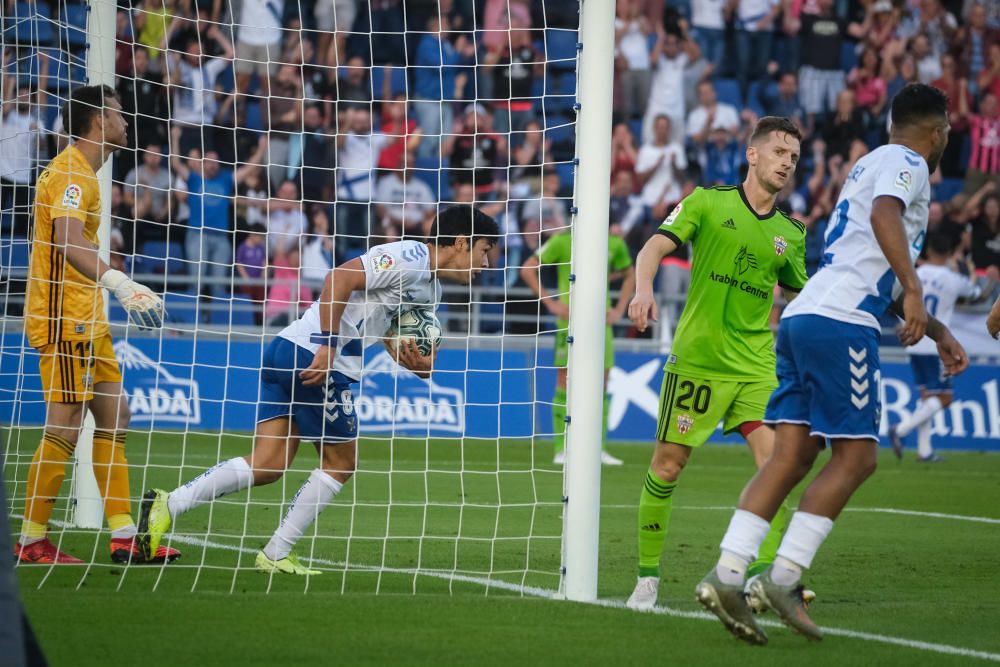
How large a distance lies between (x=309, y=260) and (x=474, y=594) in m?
12.5

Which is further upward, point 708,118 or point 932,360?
point 708,118

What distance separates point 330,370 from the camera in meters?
6.83

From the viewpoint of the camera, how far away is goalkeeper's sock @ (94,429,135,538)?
285 inches

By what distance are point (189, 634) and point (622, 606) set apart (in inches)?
78.8

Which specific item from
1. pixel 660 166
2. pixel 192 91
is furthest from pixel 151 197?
pixel 660 166

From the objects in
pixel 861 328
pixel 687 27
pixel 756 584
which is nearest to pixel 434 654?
pixel 756 584

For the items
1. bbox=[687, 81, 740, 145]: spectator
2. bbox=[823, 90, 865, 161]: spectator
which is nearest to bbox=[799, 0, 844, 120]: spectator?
bbox=[823, 90, 865, 161]: spectator

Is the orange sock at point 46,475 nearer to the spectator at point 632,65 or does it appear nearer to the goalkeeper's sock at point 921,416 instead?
the goalkeeper's sock at point 921,416

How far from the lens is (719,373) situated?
21.8ft

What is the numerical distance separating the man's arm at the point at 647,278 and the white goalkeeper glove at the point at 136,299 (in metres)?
2.20

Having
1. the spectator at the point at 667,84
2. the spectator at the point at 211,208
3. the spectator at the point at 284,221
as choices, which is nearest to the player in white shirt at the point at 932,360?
the spectator at the point at 667,84

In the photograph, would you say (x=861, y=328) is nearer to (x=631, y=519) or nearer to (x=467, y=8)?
(x=631, y=519)

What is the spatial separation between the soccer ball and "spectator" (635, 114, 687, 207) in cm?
1349

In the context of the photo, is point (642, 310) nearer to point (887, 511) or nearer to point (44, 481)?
point (44, 481)
